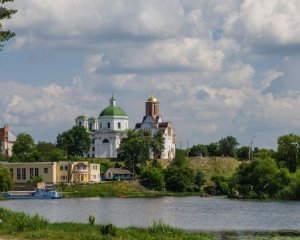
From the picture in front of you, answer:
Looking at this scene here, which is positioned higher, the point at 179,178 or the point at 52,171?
the point at 52,171

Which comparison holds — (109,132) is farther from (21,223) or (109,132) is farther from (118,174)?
(21,223)

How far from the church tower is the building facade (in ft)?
21.8

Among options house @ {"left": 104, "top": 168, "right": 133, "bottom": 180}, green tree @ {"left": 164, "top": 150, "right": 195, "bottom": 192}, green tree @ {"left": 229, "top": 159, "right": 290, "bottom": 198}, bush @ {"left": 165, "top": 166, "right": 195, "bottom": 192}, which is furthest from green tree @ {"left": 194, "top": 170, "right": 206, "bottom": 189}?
green tree @ {"left": 229, "top": 159, "right": 290, "bottom": 198}

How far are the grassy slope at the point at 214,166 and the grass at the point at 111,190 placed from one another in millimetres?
23332

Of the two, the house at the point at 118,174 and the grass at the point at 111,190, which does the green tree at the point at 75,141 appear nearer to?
the house at the point at 118,174

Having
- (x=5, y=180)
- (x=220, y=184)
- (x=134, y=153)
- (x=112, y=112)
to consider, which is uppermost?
(x=112, y=112)

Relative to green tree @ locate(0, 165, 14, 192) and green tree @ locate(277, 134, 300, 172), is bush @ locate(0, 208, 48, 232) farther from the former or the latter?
green tree @ locate(0, 165, 14, 192)

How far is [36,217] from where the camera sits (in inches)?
1679

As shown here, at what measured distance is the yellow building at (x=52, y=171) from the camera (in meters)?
140

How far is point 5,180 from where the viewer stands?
13012 cm

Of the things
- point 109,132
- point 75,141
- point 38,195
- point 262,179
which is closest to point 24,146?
point 75,141

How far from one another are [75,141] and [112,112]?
618 inches

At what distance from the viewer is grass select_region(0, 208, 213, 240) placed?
36438 mm

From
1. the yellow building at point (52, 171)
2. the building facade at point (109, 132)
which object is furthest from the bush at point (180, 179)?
the building facade at point (109, 132)
